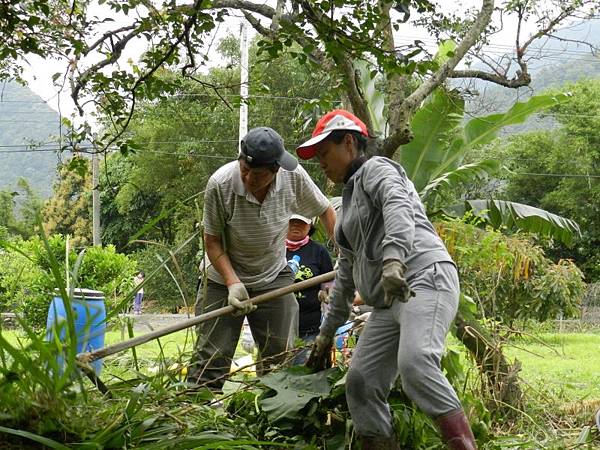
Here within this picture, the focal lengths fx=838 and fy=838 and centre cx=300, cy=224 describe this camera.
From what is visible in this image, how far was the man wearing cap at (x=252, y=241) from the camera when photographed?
4.32 metres

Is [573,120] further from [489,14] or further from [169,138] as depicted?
[489,14]

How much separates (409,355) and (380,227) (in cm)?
58

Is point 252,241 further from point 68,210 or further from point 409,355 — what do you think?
point 68,210

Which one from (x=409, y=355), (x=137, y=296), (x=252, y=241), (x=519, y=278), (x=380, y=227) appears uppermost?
(x=380, y=227)

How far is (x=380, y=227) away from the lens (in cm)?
342

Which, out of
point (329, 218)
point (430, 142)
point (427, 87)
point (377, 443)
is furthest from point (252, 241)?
point (430, 142)

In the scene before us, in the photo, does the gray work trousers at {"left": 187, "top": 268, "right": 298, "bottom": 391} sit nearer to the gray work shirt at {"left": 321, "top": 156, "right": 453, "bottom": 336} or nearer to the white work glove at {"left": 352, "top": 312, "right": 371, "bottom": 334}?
the white work glove at {"left": 352, "top": 312, "right": 371, "bottom": 334}

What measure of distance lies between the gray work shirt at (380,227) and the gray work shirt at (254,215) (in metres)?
0.95

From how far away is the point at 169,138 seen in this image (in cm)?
3053

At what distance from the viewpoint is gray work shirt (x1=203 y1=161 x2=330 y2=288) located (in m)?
4.51

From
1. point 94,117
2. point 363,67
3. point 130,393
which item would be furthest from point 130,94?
point 363,67

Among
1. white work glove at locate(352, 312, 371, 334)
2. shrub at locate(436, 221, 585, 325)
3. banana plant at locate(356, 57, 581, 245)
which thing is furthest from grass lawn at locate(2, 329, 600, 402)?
banana plant at locate(356, 57, 581, 245)

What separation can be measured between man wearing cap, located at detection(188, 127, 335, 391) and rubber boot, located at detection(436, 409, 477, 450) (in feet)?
4.43

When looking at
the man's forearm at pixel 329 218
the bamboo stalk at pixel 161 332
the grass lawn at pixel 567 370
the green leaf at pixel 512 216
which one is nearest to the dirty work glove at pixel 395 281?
the bamboo stalk at pixel 161 332
